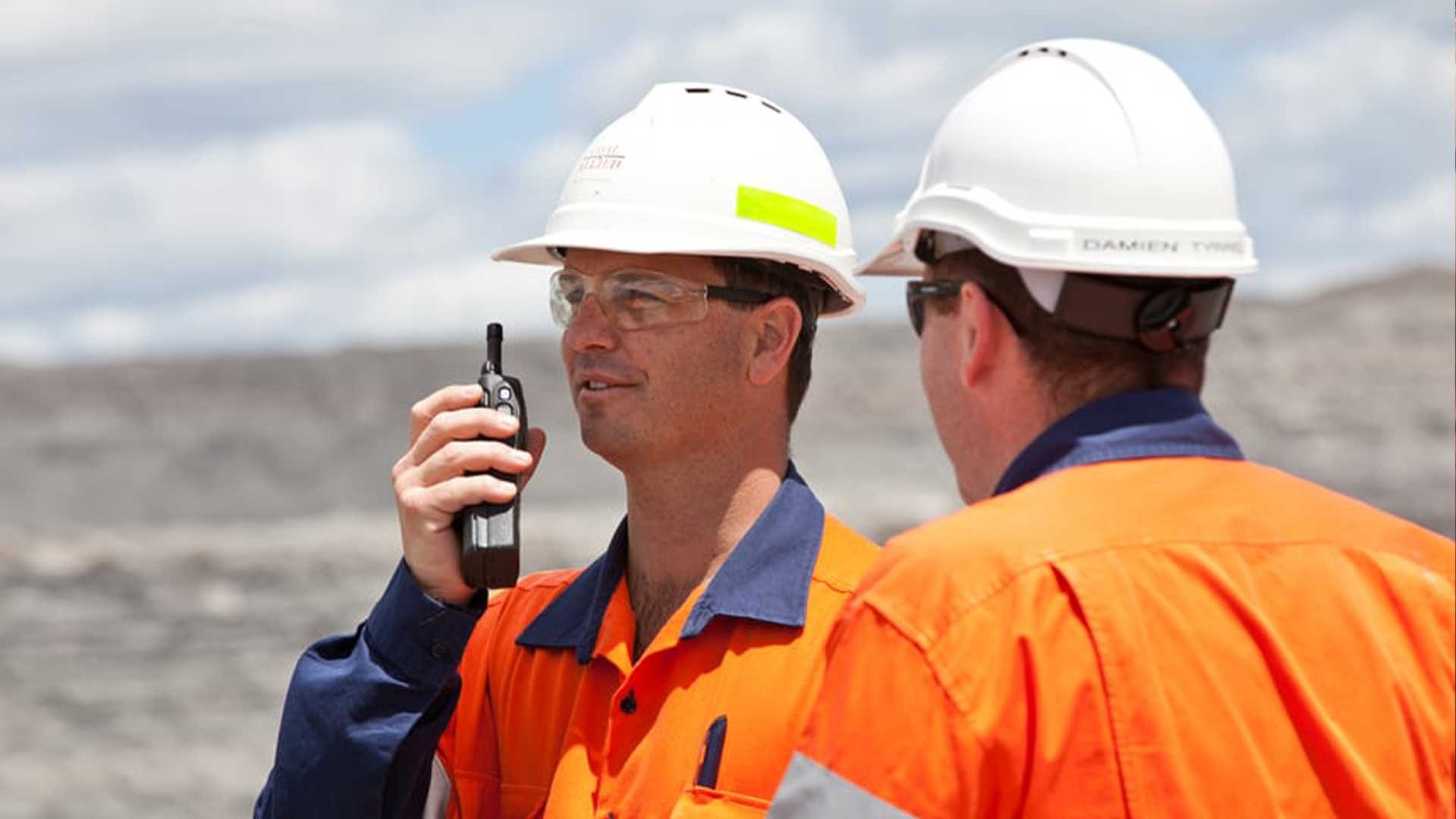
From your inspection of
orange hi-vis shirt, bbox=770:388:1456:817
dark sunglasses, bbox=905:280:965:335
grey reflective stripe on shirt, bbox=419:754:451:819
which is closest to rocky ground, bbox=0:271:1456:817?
grey reflective stripe on shirt, bbox=419:754:451:819

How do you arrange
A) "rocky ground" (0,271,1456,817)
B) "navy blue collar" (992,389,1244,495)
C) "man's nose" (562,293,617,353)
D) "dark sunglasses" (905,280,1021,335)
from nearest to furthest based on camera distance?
1. "navy blue collar" (992,389,1244,495)
2. "dark sunglasses" (905,280,1021,335)
3. "man's nose" (562,293,617,353)
4. "rocky ground" (0,271,1456,817)

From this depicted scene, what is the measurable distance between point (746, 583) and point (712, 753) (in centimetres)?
29

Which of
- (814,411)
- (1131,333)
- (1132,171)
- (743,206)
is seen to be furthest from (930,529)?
(814,411)

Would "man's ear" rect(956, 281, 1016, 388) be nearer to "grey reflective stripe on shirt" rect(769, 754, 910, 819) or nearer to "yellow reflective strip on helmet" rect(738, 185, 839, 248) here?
"grey reflective stripe on shirt" rect(769, 754, 910, 819)

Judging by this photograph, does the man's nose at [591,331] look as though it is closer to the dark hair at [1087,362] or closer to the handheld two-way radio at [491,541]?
the handheld two-way radio at [491,541]

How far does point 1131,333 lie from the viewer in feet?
6.98

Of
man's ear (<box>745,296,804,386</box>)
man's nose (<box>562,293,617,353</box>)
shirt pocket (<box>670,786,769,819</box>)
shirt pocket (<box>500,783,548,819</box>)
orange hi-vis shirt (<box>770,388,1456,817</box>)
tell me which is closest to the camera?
orange hi-vis shirt (<box>770,388,1456,817</box>)

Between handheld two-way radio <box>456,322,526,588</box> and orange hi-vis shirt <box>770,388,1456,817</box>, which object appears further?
handheld two-way radio <box>456,322,526,588</box>

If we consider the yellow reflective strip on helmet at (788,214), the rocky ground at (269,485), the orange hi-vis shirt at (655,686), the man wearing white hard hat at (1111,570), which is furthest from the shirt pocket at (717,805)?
the rocky ground at (269,485)

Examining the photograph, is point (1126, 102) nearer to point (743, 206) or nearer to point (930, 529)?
point (930, 529)

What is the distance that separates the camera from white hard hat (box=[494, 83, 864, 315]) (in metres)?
3.12

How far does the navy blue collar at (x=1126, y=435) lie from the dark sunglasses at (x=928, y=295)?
128mm

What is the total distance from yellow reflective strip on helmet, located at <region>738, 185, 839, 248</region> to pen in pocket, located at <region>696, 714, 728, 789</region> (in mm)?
853

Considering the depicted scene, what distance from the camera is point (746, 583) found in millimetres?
2916
